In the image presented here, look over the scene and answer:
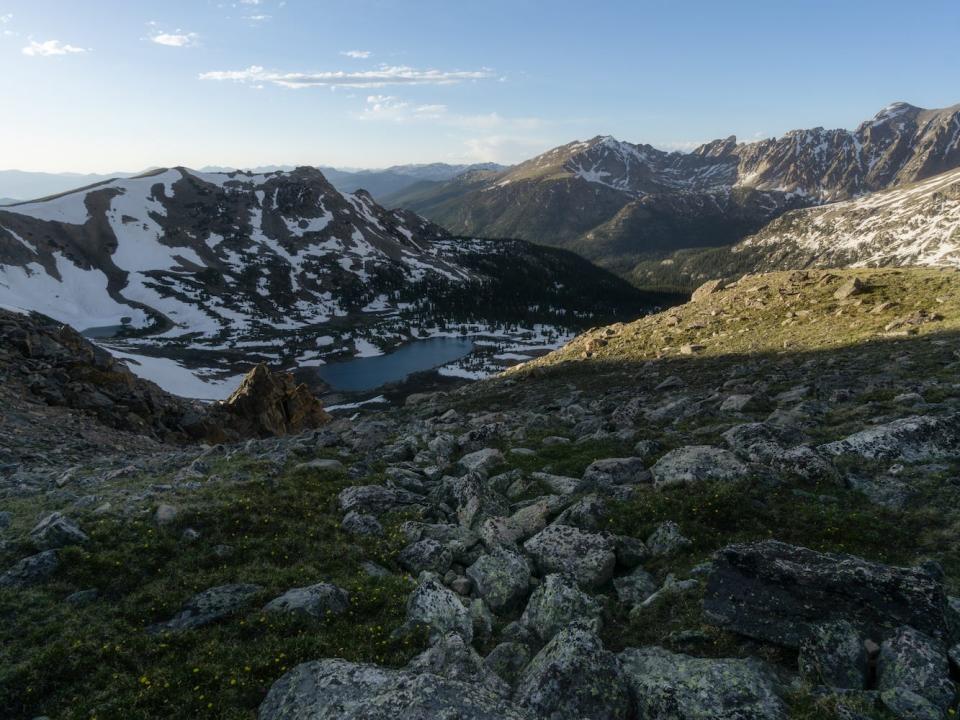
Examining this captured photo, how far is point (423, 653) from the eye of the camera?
1090 centimetres

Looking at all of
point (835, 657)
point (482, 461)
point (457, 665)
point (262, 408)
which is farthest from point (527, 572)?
point (262, 408)

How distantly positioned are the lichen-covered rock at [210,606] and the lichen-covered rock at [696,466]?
1332 cm

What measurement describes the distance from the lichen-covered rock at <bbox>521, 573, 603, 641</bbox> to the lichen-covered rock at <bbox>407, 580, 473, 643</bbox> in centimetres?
148

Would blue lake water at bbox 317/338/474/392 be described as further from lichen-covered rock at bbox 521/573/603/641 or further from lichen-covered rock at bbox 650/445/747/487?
lichen-covered rock at bbox 521/573/603/641

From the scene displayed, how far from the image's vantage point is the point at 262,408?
6150cm

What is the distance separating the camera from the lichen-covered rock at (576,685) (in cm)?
900

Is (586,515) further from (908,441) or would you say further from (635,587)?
(908,441)

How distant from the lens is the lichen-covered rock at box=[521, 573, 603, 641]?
11922mm

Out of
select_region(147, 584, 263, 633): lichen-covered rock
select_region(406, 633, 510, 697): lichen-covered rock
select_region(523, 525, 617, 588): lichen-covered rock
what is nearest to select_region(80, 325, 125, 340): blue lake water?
select_region(147, 584, 263, 633): lichen-covered rock

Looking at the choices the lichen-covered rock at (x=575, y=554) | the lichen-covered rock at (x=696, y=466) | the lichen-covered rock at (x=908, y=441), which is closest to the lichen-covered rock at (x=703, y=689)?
the lichen-covered rock at (x=575, y=554)

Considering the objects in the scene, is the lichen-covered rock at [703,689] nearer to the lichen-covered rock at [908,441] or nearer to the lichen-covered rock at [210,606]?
the lichen-covered rock at [210,606]

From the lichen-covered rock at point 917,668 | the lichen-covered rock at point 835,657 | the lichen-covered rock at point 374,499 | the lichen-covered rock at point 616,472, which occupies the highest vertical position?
the lichen-covered rock at point 917,668

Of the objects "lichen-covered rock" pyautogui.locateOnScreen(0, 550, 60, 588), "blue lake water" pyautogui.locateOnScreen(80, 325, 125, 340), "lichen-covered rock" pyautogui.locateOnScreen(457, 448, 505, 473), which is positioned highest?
"lichen-covered rock" pyautogui.locateOnScreen(0, 550, 60, 588)

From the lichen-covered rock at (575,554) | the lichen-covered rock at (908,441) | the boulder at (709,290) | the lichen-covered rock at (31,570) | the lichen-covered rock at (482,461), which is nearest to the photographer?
the lichen-covered rock at (31,570)
